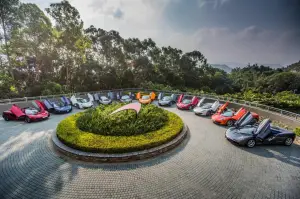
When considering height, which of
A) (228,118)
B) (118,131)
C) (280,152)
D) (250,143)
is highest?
(228,118)

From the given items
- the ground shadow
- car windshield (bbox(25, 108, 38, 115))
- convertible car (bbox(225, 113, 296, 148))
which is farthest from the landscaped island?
the ground shadow

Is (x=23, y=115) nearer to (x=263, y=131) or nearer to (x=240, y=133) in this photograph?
(x=240, y=133)

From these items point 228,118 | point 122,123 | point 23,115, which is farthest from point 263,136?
point 23,115

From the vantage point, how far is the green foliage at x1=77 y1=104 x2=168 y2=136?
930cm

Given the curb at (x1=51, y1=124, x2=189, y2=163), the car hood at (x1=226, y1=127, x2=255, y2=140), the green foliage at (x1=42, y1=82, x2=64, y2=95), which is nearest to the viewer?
the curb at (x1=51, y1=124, x2=189, y2=163)

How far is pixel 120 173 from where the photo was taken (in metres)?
6.54

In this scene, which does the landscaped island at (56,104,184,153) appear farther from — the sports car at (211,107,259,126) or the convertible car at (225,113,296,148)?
the sports car at (211,107,259,126)

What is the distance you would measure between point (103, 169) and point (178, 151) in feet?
12.4

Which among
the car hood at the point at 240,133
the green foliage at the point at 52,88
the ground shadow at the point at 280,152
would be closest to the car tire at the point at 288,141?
the ground shadow at the point at 280,152

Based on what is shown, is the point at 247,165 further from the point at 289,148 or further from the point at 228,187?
the point at 289,148

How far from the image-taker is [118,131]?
919cm

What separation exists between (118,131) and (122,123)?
875 mm

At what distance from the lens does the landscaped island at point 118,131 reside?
7824mm

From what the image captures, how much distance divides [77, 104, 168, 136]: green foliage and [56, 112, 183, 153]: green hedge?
0.40m
